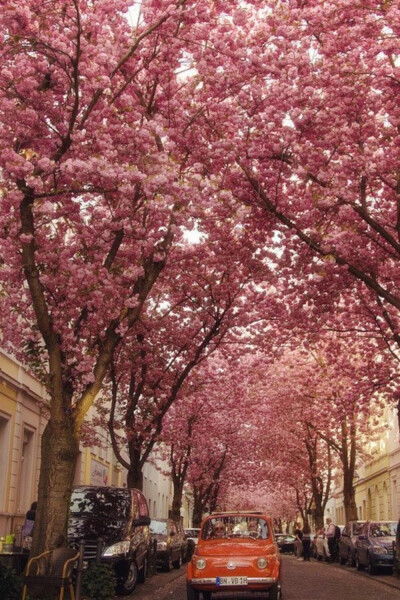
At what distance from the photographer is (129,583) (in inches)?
557

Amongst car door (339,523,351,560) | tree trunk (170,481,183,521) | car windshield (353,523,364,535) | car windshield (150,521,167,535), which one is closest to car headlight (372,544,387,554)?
car windshield (353,523,364,535)

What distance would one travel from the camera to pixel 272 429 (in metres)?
42.2

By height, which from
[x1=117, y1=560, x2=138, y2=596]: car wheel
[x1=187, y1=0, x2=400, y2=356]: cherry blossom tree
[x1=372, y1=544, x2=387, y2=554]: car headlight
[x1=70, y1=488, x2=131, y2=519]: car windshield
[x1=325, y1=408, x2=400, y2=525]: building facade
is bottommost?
[x1=117, y1=560, x2=138, y2=596]: car wheel

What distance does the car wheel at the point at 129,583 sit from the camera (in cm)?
1391

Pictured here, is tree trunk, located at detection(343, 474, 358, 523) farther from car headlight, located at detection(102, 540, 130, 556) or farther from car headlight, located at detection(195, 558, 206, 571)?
car headlight, located at detection(195, 558, 206, 571)

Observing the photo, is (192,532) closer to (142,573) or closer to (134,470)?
(134,470)

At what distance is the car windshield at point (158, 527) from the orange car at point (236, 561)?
35.3ft

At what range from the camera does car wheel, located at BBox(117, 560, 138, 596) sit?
45.6ft

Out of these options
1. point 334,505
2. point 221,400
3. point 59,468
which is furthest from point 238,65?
point 334,505

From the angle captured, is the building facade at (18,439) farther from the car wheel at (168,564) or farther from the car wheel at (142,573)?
the car wheel at (168,564)

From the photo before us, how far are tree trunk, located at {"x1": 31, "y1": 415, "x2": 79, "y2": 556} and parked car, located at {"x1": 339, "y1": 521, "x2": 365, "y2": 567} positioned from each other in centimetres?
1864

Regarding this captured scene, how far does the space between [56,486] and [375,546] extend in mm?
15371

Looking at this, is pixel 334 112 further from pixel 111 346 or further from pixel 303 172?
pixel 111 346

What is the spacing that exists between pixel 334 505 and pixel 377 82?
218 ft
